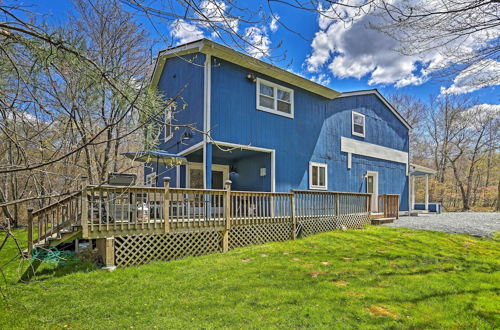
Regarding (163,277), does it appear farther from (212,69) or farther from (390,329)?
(212,69)

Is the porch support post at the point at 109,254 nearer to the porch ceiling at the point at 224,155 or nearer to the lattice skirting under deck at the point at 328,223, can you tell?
the porch ceiling at the point at 224,155

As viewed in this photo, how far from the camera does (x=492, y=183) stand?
3023 cm

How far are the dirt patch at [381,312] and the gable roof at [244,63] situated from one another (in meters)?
→ 4.93

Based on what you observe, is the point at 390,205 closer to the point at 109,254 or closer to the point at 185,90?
the point at 185,90

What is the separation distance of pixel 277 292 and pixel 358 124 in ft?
37.2

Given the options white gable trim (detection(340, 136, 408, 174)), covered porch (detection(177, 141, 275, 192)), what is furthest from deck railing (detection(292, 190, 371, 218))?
white gable trim (detection(340, 136, 408, 174))

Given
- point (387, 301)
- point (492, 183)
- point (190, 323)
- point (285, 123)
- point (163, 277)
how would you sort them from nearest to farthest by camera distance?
point (190, 323), point (387, 301), point (163, 277), point (285, 123), point (492, 183)

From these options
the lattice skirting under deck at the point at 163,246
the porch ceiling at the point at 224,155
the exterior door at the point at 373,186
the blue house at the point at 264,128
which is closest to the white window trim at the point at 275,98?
the blue house at the point at 264,128

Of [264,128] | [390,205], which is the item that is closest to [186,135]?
[264,128]

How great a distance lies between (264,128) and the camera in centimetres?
1013

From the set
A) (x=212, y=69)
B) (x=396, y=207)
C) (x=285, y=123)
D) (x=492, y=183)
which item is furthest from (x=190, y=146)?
(x=492, y=183)

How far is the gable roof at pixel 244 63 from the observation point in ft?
27.2

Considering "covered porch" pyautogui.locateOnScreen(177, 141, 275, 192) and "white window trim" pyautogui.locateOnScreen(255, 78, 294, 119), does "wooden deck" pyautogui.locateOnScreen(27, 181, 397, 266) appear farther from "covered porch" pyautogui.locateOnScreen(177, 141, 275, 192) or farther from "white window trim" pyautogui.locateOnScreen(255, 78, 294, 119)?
"white window trim" pyautogui.locateOnScreen(255, 78, 294, 119)

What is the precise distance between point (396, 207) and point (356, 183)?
1.99 m
